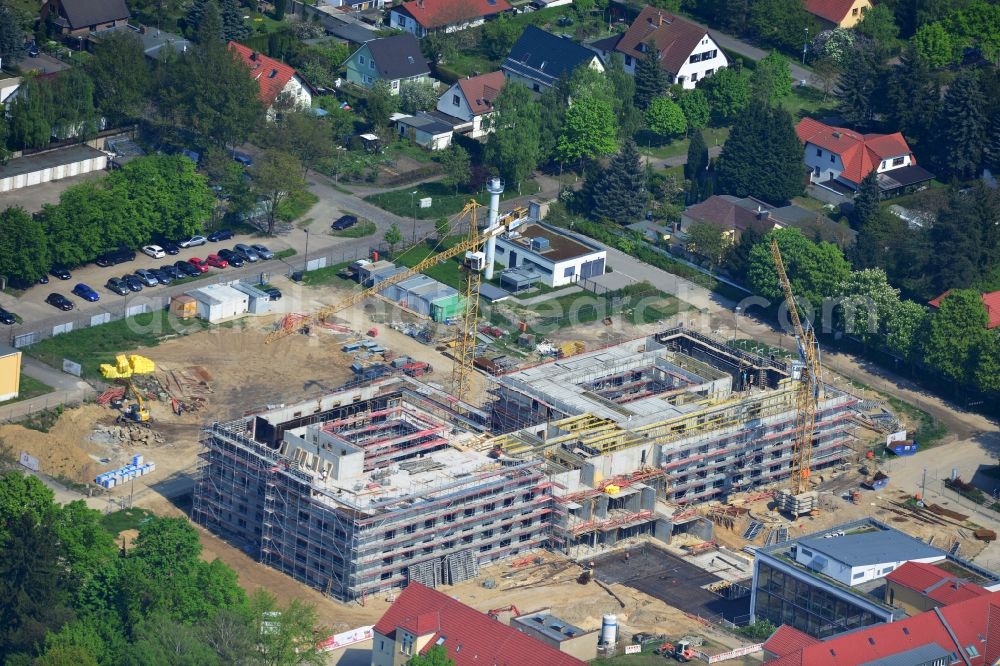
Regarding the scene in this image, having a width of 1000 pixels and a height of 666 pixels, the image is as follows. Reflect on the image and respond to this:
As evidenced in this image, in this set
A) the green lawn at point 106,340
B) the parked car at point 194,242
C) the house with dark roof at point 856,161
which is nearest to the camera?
the green lawn at point 106,340

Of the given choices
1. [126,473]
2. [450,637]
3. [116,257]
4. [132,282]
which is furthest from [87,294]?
[450,637]

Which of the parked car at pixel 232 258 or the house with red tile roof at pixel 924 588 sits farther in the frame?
the parked car at pixel 232 258

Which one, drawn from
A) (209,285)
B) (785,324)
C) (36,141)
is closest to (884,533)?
(785,324)

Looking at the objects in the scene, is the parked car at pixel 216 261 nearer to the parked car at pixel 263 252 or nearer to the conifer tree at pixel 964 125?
the parked car at pixel 263 252

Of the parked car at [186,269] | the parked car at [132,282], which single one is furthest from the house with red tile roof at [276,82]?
the parked car at [132,282]

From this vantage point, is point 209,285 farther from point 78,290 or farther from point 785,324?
point 785,324

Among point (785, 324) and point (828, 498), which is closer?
point (828, 498)
